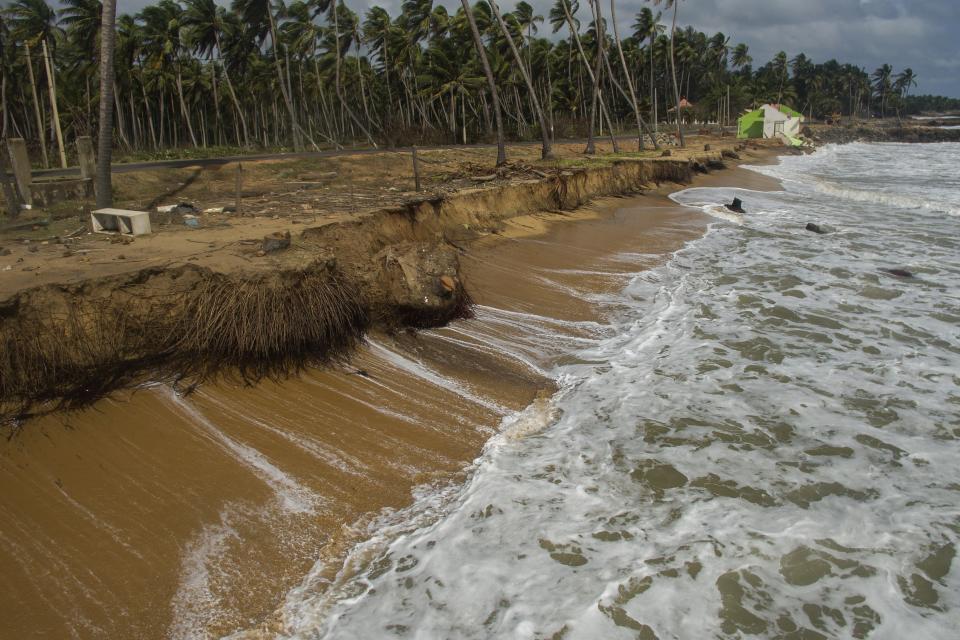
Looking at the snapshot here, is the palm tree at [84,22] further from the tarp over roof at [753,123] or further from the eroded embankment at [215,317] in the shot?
the tarp over roof at [753,123]

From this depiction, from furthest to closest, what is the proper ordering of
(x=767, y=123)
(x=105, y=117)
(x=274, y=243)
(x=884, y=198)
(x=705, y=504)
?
(x=767, y=123) → (x=884, y=198) → (x=105, y=117) → (x=274, y=243) → (x=705, y=504)

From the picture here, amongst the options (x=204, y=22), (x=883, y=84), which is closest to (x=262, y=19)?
(x=204, y=22)

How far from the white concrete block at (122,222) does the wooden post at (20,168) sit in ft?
14.7

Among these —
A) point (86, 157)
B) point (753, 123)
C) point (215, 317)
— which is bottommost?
point (215, 317)

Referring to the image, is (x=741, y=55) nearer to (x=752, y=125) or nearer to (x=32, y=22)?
(x=752, y=125)

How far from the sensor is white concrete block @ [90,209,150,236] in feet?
28.2

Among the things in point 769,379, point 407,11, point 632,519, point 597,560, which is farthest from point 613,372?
point 407,11

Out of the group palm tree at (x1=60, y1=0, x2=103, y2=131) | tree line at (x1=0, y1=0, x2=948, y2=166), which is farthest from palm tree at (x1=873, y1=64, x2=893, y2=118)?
palm tree at (x1=60, y1=0, x2=103, y2=131)

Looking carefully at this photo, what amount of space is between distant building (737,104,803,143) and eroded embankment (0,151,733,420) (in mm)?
66788

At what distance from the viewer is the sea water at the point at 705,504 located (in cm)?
365

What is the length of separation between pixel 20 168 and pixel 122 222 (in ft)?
18.3

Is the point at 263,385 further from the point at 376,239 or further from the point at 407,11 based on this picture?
the point at 407,11

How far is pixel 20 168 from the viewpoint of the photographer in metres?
12.1

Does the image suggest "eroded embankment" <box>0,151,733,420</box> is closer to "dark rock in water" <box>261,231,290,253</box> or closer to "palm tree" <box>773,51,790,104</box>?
"dark rock in water" <box>261,231,290,253</box>
